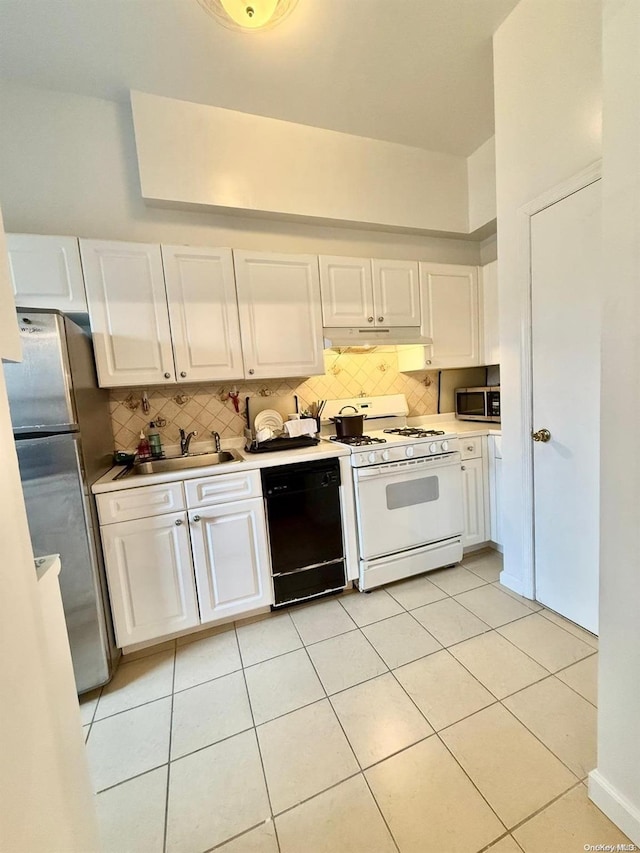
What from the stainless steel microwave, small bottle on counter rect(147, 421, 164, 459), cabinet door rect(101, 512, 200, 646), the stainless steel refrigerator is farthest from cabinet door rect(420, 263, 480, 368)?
the stainless steel refrigerator

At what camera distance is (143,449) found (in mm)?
2236

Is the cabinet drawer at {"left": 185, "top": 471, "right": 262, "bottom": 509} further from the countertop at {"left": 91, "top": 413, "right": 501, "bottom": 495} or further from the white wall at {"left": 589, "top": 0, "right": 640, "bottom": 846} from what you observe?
the white wall at {"left": 589, "top": 0, "right": 640, "bottom": 846}

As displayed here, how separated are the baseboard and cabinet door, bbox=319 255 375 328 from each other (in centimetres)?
231

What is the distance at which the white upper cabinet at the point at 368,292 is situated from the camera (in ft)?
7.79

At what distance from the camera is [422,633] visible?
6.07 ft

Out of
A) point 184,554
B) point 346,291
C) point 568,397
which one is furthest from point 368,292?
point 184,554

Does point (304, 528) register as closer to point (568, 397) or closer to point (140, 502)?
point (140, 502)

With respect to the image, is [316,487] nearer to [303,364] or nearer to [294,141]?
[303,364]

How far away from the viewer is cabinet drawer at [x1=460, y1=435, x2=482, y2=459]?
8.05ft

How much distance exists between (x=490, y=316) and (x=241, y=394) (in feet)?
6.57

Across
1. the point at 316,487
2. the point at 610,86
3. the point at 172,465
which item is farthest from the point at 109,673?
the point at 610,86

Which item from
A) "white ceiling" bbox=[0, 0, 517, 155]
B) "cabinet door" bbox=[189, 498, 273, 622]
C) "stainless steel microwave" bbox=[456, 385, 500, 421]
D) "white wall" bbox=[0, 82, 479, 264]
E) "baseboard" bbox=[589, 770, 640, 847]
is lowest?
"baseboard" bbox=[589, 770, 640, 847]

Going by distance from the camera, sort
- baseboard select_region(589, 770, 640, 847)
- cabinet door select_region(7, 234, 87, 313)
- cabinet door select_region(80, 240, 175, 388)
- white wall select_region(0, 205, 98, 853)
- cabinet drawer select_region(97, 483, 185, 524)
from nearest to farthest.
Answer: white wall select_region(0, 205, 98, 853), baseboard select_region(589, 770, 640, 847), cabinet drawer select_region(97, 483, 185, 524), cabinet door select_region(7, 234, 87, 313), cabinet door select_region(80, 240, 175, 388)

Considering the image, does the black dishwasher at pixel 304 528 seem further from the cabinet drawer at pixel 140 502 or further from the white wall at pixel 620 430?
the white wall at pixel 620 430
